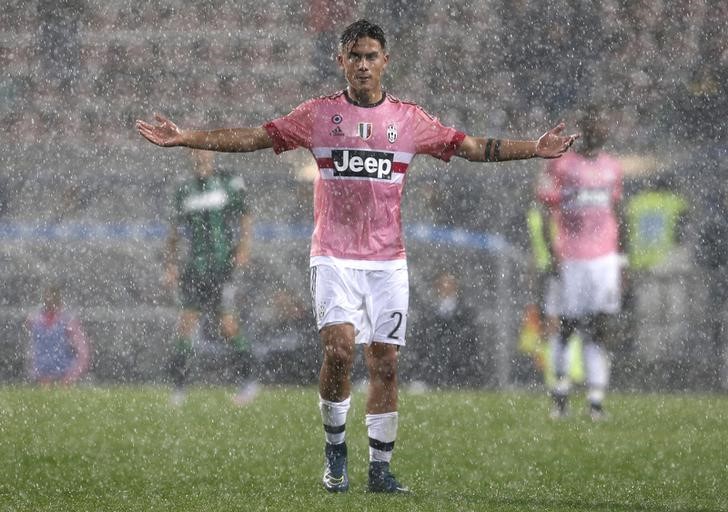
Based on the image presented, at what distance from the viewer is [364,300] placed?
602 cm

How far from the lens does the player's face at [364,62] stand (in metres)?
5.93

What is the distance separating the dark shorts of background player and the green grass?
763 mm

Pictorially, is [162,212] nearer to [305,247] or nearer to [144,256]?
[144,256]

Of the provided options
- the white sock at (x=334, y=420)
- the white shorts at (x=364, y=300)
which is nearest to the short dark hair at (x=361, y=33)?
the white shorts at (x=364, y=300)

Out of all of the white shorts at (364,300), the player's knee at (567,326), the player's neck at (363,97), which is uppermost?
the player's neck at (363,97)

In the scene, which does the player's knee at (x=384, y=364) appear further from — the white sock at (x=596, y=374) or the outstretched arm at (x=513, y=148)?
the white sock at (x=596, y=374)

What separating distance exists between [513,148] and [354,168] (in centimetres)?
64

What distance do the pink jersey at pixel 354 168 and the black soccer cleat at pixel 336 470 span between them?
0.72 meters

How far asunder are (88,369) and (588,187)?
17.2 ft

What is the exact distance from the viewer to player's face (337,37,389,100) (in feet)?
19.5

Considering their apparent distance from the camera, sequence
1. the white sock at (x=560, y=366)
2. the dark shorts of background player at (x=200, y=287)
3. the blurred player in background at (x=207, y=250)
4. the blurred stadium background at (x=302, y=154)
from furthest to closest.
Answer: the blurred stadium background at (x=302, y=154)
the dark shorts of background player at (x=200, y=287)
the blurred player in background at (x=207, y=250)
the white sock at (x=560, y=366)

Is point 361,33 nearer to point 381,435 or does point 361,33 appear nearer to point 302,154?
point 381,435

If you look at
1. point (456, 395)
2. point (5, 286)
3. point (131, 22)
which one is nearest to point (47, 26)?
point (131, 22)

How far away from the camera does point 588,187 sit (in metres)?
9.71
